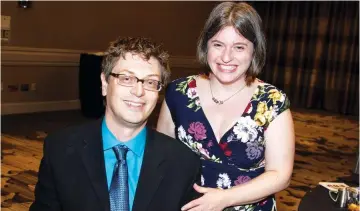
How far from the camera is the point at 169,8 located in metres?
8.56

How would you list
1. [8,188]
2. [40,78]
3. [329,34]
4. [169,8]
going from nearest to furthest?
[8,188]
[40,78]
[169,8]
[329,34]

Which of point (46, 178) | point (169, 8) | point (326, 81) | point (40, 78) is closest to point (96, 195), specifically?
point (46, 178)

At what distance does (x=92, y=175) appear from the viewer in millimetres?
1371

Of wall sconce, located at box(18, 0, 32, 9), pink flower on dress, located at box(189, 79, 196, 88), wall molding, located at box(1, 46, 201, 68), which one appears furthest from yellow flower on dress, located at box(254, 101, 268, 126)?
wall sconce, located at box(18, 0, 32, 9)

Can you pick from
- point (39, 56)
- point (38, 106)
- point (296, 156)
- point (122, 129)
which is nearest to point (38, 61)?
point (39, 56)

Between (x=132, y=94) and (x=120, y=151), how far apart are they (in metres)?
0.18

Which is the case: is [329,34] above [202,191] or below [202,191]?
above

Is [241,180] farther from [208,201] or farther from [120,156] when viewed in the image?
[120,156]

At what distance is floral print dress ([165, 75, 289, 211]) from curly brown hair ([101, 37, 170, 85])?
411 mm

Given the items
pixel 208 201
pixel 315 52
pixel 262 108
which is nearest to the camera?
pixel 208 201

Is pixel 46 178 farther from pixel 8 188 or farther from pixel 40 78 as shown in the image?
pixel 40 78

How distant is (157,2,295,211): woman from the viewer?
1653 millimetres

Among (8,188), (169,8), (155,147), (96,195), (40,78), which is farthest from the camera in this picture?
(169,8)

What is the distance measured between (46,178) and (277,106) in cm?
84
